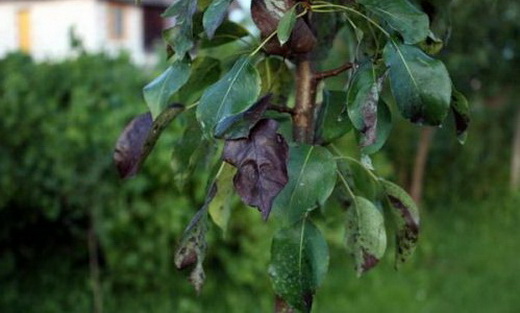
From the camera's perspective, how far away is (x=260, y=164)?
105 cm

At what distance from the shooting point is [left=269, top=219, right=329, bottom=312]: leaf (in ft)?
3.82

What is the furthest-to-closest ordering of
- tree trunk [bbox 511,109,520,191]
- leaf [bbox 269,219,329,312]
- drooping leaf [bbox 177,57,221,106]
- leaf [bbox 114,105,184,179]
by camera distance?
tree trunk [bbox 511,109,520,191] < drooping leaf [bbox 177,57,221,106] < leaf [bbox 114,105,184,179] < leaf [bbox 269,219,329,312]

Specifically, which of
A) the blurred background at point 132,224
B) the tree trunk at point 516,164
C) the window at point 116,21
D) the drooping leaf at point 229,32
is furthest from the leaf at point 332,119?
the window at point 116,21

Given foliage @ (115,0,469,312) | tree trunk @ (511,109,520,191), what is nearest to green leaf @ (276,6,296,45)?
foliage @ (115,0,469,312)

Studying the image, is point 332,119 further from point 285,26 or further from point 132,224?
Answer: point 132,224

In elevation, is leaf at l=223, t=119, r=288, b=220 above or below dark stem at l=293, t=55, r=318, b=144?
above

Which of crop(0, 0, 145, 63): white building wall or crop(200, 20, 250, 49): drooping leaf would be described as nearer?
crop(200, 20, 250, 49): drooping leaf

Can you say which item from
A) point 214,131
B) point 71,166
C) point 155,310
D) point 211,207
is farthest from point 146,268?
point 214,131

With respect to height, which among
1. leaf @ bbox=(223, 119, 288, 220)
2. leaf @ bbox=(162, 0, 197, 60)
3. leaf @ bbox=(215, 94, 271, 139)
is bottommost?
leaf @ bbox=(223, 119, 288, 220)

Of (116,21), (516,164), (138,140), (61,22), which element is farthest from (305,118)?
(61,22)

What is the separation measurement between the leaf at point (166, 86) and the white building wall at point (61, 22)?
1472cm

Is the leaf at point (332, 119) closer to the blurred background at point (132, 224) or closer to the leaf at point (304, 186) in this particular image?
the leaf at point (304, 186)

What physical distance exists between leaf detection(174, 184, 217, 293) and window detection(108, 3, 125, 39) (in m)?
15.5

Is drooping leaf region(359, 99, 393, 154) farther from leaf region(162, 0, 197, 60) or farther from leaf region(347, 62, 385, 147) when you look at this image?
leaf region(162, 0, 197, 60)
